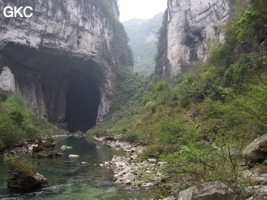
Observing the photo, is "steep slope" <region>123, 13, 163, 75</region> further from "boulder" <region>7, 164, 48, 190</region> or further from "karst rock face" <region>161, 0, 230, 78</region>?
"boulder" <region>7, 164, 48, 190</region>

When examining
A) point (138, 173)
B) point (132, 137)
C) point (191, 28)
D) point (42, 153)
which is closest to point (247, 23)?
point (138, 173)

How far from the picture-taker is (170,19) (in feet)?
143

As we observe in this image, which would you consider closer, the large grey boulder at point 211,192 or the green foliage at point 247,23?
the large grey boulder at point 211,192

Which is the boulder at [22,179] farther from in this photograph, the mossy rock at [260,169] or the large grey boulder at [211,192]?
the mossy rock at [260,169]

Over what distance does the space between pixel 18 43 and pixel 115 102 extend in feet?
79.8

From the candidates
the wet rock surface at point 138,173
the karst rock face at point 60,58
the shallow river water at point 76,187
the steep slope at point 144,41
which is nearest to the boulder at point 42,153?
the shallow river water at point 76,187

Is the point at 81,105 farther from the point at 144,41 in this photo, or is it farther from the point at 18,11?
the point at 144,41

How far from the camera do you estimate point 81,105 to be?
5966cm

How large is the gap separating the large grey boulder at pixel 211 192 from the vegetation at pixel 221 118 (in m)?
0.30

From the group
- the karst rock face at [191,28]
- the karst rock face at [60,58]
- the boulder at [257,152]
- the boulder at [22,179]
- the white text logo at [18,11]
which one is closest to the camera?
the boulder at [257,152]

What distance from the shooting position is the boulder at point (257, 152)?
5.23 metres

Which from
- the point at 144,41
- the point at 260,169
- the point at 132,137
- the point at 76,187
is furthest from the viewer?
the point at 144,41

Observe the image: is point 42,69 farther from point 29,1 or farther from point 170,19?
point 170,19

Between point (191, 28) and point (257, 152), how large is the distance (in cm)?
3542
